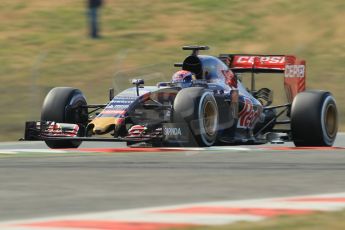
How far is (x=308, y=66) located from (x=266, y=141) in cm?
1301

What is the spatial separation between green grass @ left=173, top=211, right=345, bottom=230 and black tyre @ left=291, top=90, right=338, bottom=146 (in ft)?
27.2

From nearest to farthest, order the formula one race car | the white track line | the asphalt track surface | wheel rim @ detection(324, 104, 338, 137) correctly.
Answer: the white track line < the asphalt track surface < the formula one race car < wheel rim @ detection(324, 104, 338, 137)

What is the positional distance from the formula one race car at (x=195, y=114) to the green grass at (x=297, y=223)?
23.8 feet

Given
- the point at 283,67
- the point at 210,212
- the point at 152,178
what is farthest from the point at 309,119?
the point at 210,212

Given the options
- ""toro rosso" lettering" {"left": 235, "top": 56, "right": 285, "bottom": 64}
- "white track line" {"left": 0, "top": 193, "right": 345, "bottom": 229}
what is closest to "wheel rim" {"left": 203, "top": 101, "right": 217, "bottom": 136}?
""toro rosso" lettering" {"left": 235, "top": 56, "right": 285, "bottom": 64}

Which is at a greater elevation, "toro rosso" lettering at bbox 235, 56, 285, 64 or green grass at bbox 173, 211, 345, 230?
"toro rosso" lettering at bbox 235, 56, 285, 64

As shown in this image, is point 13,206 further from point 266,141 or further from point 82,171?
point 266,141

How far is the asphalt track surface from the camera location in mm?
9289

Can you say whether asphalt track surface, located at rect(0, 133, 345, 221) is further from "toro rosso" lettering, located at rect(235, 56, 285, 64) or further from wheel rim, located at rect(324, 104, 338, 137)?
"toro rosso" lettering, located at rect(235, 56, 285, 64)

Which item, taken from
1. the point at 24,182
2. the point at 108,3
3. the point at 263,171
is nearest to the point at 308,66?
the point at 108,3

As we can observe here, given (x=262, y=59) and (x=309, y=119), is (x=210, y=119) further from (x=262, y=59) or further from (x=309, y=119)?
(x=262, y=59)

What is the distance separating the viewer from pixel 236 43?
3372 centimetres

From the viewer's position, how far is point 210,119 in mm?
16141

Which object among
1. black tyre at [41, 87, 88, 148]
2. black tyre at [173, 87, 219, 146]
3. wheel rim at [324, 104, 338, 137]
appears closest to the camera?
black tyre at [173, 87, 219, 146]
